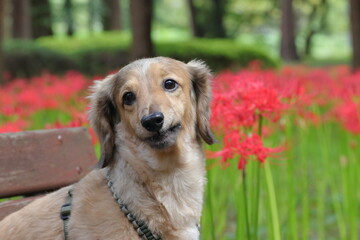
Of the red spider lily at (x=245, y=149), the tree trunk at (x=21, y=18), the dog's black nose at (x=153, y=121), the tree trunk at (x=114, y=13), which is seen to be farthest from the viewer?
the tree trunk at (x=114, y=13)

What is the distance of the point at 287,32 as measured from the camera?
27844mm

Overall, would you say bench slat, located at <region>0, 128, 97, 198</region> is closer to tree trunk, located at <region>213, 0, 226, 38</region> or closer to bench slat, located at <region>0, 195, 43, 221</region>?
bench slat, located at <region>0, 195, 43, 221</region>

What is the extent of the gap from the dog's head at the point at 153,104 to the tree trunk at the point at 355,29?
353 inches

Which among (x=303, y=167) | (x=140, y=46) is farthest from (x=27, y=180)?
(x=140, y=46)

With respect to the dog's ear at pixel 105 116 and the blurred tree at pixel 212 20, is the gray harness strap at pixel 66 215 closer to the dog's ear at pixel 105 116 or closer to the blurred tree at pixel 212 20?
the dog's ear at pixel 105 116

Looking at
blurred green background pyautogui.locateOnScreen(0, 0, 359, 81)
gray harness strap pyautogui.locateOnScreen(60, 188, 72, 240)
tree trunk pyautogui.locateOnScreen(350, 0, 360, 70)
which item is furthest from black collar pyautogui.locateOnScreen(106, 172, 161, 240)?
tree trunk pyautogui.locateOnScreen(350, 0, 360, 70)

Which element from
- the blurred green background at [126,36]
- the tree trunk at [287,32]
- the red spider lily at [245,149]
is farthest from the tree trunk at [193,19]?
the red spider lily at [245,149]

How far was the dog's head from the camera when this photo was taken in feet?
9.05

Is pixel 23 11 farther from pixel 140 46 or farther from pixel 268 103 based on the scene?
pixel 268 103

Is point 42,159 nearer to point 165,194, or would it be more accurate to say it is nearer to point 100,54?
point 165,194

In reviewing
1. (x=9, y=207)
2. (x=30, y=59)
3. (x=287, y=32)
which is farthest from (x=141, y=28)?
(x=287, y=32)

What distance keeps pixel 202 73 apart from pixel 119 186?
82 centimetres

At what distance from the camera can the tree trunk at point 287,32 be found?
26156mm

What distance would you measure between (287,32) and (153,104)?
85.4 ft
